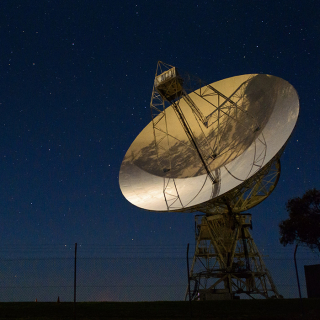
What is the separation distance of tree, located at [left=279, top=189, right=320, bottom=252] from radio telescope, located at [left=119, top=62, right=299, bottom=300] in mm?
7457

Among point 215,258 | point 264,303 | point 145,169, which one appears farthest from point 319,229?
point 264,303

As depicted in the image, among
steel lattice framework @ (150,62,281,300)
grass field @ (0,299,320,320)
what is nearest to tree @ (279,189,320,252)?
steel lattice framework @ (150,62,281,300)

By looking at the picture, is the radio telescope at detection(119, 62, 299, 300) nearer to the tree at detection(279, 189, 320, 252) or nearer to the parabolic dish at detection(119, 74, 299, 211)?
the parabolic dish at detection(119, 74, 299, 211)

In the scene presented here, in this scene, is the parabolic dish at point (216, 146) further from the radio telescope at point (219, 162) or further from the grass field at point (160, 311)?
the grass field at point (160, 311)

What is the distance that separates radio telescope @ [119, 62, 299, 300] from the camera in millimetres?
20031

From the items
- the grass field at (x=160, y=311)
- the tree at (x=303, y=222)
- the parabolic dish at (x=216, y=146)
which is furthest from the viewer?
the tree at (x=303, y=222)

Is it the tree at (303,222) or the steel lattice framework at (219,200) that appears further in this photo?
the tree at (303,222)

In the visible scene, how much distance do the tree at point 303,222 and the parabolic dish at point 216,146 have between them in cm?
1428

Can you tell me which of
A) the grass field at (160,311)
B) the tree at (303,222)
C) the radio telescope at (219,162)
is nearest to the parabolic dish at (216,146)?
the radio telescope at (219,162)

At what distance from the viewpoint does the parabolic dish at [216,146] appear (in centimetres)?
1966

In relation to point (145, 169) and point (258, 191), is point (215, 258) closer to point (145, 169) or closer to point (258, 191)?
point (258, 191)

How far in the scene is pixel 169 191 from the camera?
23188 millimetres

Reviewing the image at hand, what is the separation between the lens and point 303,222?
32.0 m

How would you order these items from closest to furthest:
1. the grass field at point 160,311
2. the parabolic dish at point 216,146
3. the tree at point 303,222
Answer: the grass field at point 160,311 → the parabolic dish at point 216,146 → the tree at point 303,222
